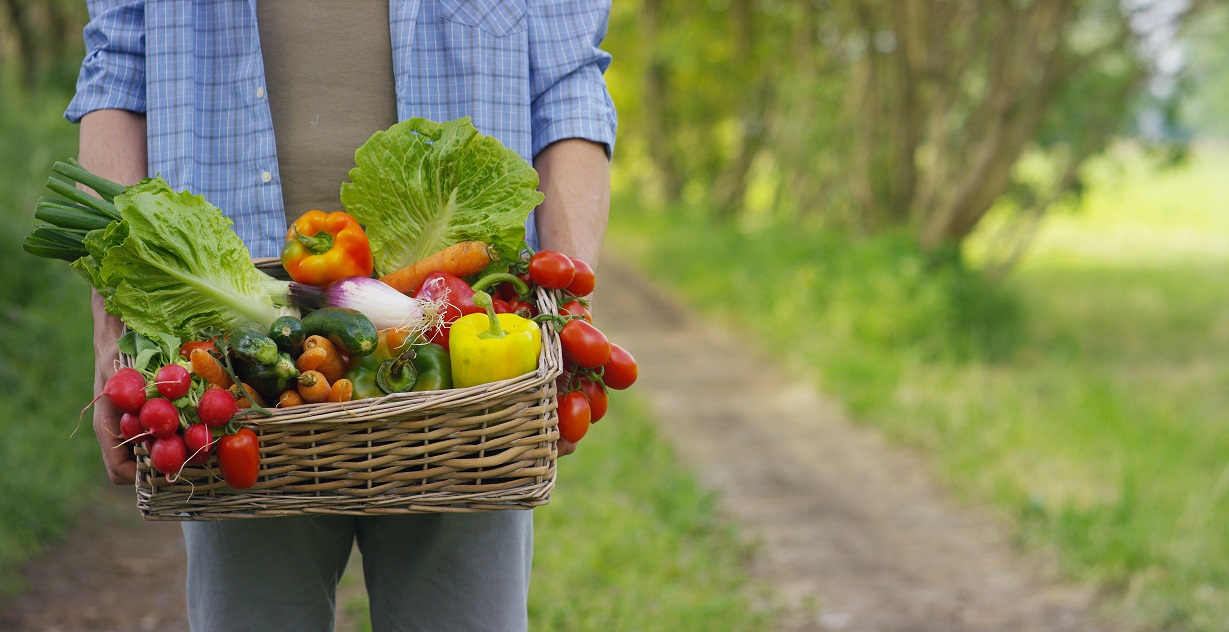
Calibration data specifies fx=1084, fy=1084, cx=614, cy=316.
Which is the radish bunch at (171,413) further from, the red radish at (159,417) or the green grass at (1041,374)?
the green grass at (1041,374)

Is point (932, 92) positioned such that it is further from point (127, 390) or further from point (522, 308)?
point (127, 390)

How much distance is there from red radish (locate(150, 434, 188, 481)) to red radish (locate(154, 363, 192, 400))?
0.07 meters

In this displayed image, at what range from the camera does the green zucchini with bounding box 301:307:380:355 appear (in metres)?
1.78

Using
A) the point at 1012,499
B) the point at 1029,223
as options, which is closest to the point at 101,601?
the point at 1012,499

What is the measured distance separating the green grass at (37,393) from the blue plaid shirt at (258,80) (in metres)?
2.76

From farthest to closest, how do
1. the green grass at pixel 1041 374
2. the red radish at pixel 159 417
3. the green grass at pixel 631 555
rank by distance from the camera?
1. the green grass at pixel 1041 374
2. the green grass at pixel 631 555
3. the red radish at pixel 159 417

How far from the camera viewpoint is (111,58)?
7.12 ft

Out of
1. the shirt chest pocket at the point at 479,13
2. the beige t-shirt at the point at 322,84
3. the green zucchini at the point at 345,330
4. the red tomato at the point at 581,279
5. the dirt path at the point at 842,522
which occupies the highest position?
the shirt chest pocket at the point at 479,13

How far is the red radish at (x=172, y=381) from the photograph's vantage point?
163cm

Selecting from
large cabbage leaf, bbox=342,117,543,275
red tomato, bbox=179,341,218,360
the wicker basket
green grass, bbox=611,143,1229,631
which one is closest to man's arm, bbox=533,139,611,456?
large cabbage leaf, bbox=342,117,543,275

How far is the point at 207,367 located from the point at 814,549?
13.8ft

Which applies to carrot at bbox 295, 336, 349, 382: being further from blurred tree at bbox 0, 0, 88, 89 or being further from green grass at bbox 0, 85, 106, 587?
blurred tree at bbox 0, 0, 88, 89

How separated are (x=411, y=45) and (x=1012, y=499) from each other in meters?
4.58

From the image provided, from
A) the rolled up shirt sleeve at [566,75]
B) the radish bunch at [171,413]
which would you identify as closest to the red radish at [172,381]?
the radish bunch at [171,413]
